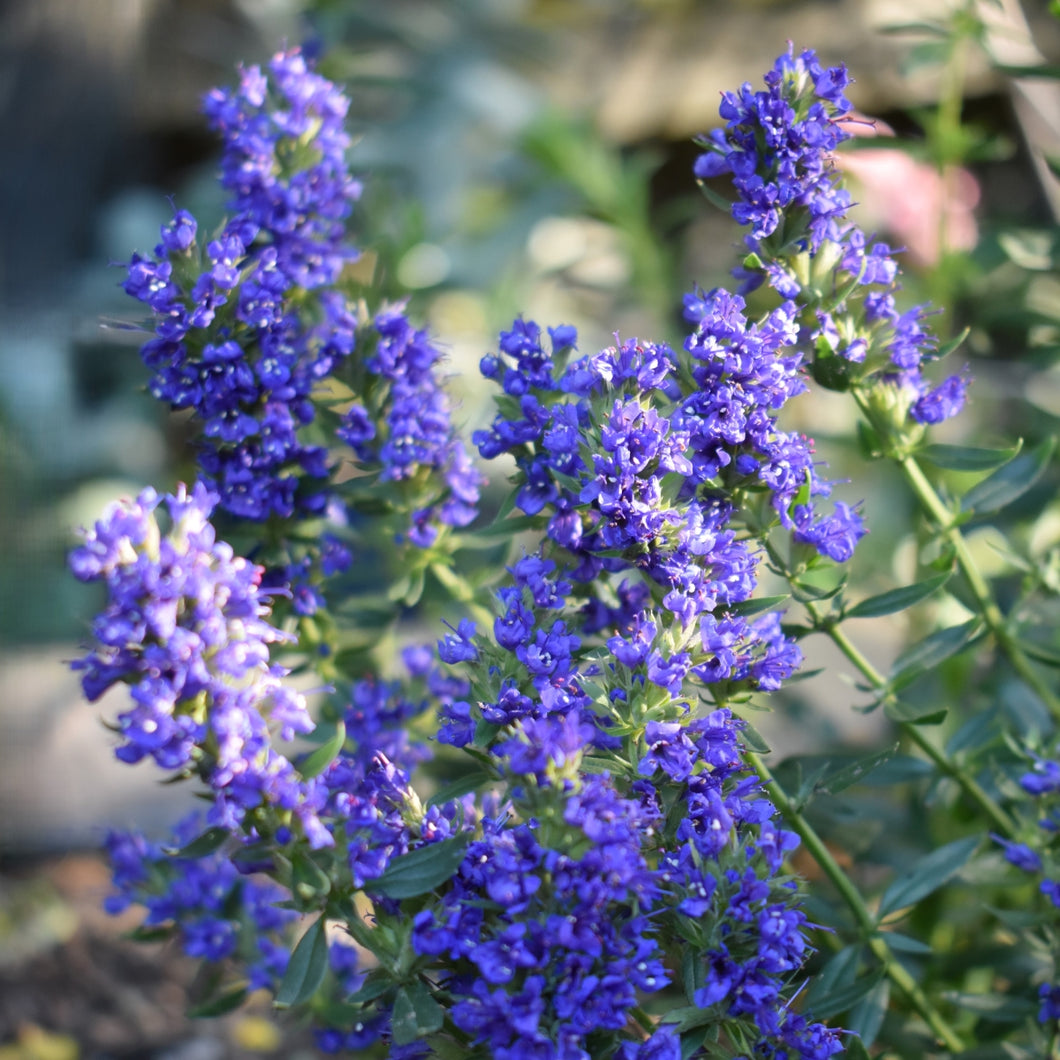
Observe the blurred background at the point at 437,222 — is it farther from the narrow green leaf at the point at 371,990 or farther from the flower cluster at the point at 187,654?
the narrow green leaf at the point at 371,990

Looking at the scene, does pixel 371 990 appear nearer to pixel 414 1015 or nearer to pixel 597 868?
pixel 414 1015

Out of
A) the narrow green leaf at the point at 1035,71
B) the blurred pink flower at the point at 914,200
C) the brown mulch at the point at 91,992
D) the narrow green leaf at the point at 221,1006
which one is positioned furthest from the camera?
the blurred pink flower at the point at 914,200

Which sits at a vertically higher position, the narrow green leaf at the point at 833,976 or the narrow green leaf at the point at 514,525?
the narrow green leaf at the point at 514,525

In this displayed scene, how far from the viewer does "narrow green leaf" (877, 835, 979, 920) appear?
1.47m

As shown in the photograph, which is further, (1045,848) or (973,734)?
(973,734)

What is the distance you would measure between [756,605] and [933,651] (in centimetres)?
40

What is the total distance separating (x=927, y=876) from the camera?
1.50 m

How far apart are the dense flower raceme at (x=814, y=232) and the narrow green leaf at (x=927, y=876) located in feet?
2.01

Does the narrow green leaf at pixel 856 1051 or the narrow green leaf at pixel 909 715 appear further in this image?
the narrow green leaf at pixel 909 715

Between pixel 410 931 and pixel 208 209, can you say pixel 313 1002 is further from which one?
pixel 208 209

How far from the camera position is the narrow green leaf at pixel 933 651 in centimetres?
147

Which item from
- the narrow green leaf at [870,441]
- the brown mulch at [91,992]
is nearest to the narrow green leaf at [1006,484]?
the narrow green leaf at [870,441]

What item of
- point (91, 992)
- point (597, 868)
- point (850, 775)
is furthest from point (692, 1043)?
point (91, 992)

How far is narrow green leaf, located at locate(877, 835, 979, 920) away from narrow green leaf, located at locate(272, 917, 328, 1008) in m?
0.73
